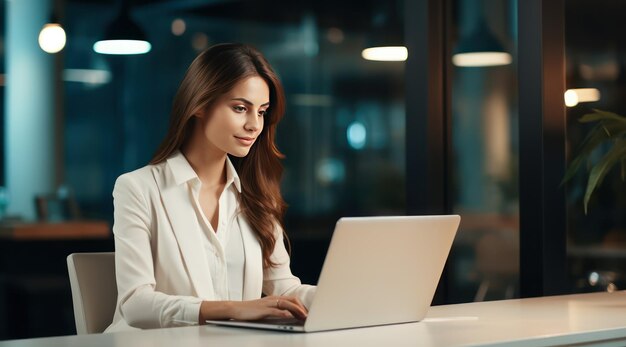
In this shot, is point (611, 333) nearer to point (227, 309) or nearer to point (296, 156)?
point (227, 309)

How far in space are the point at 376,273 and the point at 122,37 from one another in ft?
9.33

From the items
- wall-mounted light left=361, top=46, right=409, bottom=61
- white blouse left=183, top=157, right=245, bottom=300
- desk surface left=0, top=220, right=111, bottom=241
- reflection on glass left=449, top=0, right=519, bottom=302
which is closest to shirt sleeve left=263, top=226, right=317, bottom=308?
white blouse left=183, top=157, right=245, bottom=300

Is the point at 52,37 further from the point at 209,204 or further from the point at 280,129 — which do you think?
Answer: the point at 209,204

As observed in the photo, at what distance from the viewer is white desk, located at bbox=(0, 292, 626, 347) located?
5.86ft

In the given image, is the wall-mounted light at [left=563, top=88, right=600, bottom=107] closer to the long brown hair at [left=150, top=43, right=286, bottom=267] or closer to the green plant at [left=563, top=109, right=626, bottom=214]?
the green plant at [left=563, top=109, right=626, bottom=214]

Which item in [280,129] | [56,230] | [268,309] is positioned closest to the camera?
[268,309]

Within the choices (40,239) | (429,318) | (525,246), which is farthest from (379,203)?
(429,318)

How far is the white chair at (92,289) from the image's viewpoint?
244cm

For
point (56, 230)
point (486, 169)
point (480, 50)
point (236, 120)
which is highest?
point (480, 50)

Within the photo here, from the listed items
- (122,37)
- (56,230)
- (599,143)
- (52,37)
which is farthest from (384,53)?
(599,143)

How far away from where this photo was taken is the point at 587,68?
404cm

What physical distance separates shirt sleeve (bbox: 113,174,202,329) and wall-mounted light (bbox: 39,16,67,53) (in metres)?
2.04

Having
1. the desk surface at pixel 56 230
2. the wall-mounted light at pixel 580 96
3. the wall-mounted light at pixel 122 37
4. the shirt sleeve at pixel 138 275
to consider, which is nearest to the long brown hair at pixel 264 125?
the shirt sleeve at pixel 138 275

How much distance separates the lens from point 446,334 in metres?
1.93
